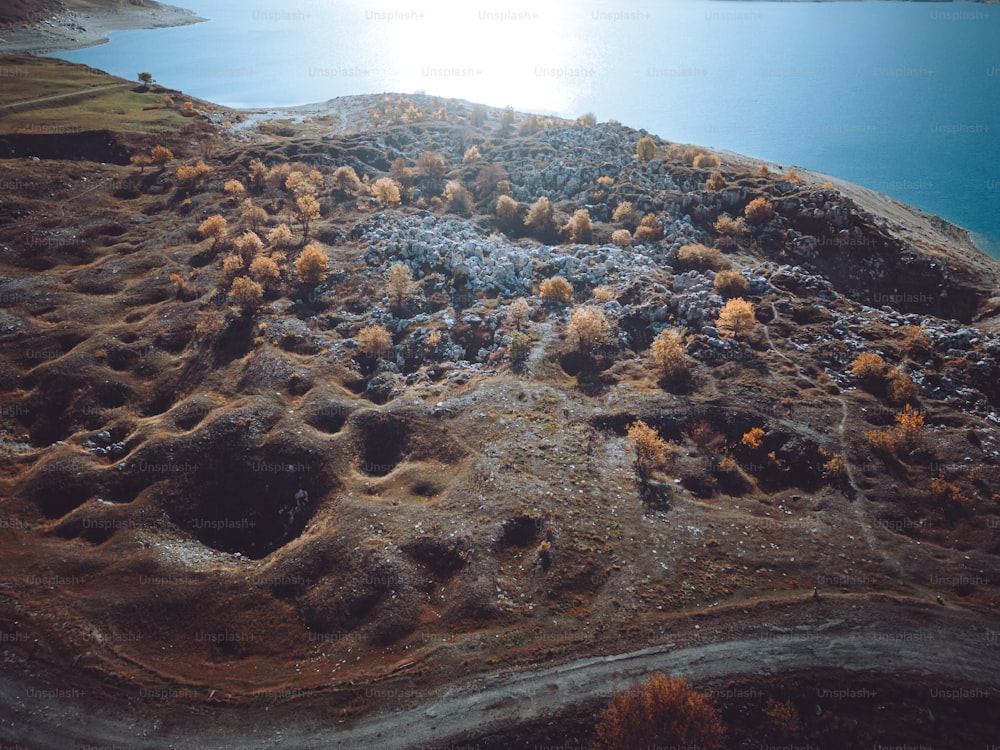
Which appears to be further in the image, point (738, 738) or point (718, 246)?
point (718, 246)

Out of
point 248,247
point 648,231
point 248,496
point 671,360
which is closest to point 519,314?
point 671,360

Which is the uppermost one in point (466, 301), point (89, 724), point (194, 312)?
point (466, 301)

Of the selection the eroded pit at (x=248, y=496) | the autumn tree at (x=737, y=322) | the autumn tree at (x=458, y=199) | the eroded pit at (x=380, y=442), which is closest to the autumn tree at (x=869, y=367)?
the autumn tree at (x=737, y=322)

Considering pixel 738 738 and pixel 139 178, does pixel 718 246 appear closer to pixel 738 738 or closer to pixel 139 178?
pixel 738 738

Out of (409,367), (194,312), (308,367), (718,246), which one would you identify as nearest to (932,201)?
(718,246)

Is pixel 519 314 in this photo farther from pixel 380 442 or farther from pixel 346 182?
pixel 346 182

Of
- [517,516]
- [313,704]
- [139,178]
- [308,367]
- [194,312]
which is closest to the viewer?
[313,704]

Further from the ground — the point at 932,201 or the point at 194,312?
the point at 932,201

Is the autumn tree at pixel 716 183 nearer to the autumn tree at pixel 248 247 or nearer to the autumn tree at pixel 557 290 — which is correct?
the autumn tree at pixel 557 290
